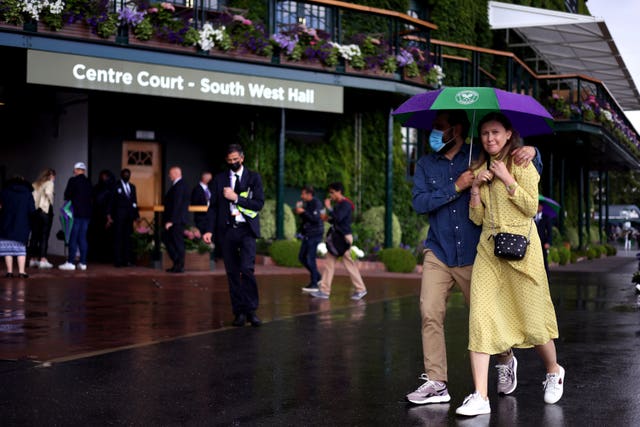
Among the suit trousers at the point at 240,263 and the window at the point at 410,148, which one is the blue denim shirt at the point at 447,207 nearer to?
the suit trousers at the point at 240,263

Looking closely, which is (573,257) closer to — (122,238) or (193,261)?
(193,261)

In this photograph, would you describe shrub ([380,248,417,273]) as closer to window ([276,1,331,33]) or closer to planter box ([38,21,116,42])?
window ([276,1,331,33])

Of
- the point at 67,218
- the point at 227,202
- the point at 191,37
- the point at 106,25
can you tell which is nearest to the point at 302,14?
the point at 191,37

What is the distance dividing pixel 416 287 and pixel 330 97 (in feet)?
19.4

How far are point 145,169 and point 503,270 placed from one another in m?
16.8

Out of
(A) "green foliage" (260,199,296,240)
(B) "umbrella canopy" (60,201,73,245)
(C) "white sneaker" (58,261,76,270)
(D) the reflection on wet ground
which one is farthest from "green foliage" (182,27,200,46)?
(C) "white sneaker" (58,261,76,270)

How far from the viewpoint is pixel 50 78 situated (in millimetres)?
16625

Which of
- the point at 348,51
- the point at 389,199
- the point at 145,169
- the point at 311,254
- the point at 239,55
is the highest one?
the point at 348,51

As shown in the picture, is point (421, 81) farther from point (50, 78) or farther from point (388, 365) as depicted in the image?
point (388, 365)

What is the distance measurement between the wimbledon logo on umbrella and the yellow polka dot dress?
50 centimetres

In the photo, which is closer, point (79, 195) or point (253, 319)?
point (253, 319)

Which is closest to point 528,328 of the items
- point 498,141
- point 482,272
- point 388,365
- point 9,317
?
point 482,272

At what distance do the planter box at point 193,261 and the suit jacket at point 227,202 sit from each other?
8187 millimetres

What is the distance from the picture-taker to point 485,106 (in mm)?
5746
